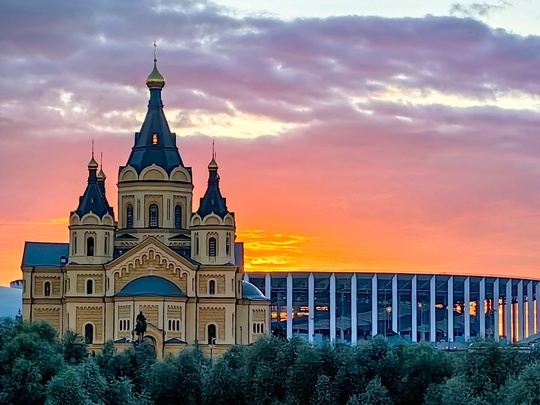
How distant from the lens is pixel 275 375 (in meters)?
58.3

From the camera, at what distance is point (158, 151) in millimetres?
87000

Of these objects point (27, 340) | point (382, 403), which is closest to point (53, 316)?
point (27, 340)

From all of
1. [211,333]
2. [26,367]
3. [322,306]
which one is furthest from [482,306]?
[26,367]

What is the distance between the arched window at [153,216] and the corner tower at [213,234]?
9.31ft

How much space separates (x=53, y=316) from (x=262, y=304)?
518 inches

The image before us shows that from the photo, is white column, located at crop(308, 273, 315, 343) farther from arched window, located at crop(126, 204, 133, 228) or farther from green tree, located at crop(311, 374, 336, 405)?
green tree, located at crop(311, 374, 336, 405)

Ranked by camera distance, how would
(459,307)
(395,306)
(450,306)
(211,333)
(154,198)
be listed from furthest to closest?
(459,307) < (450,306) < (395,306) < (154,198) < (211,333)

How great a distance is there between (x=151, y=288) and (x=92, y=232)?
543 centimetres

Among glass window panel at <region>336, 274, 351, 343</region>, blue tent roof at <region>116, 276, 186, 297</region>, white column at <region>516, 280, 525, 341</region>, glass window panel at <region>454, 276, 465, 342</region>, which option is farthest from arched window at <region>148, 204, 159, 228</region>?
white column at <region>516, 280, 525, 341</region>

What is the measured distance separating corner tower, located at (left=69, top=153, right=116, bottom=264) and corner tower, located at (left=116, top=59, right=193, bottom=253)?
1432mm

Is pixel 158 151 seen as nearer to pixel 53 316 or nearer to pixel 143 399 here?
pixel 53 316

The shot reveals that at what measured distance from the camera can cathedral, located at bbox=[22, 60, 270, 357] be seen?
270 ft

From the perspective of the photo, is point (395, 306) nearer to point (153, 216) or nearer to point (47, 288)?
point (153, 216)

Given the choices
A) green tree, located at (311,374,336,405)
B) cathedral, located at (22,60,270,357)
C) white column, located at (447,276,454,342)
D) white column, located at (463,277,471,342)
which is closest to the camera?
green tree, located at (311,374,336,405)
